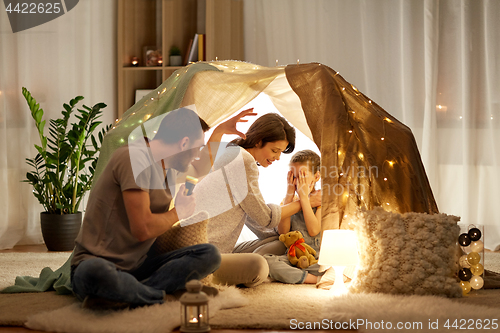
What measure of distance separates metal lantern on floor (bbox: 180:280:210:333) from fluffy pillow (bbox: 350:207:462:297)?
84 cm

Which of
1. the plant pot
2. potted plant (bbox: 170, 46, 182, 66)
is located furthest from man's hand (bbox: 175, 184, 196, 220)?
potted plant (bbox: 170, 46, 182, 66)

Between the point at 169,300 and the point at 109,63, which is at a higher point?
the point at 109,63

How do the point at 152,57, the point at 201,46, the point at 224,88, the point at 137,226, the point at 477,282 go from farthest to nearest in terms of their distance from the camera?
the point at 152,57 → the point at 201,46 → the point at 224,88 → the point at 477,282 → the point at 137,226

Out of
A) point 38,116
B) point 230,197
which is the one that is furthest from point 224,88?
point 38,116

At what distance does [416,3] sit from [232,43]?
4.79 ft

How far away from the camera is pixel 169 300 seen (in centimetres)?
189

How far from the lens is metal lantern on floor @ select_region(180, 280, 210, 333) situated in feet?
4.85

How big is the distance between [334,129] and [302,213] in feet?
1.80

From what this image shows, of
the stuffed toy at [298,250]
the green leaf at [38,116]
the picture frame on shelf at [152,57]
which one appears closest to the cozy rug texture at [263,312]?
the stuffed toy at [298,250]

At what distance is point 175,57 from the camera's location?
404cm

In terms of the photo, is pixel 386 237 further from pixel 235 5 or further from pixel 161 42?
pixel 161 42

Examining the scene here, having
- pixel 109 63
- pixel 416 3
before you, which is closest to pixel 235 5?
pixel 109 63

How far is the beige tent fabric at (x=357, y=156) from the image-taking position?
2.28 m

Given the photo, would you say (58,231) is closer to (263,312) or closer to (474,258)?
(263,312)
